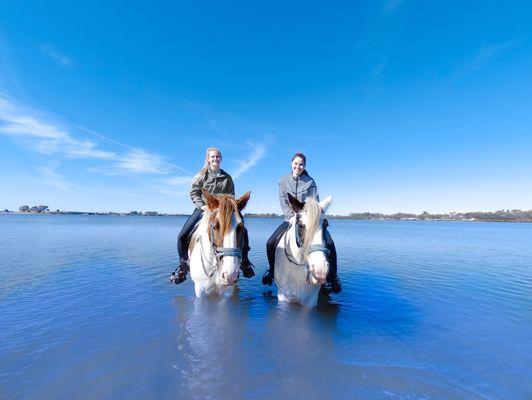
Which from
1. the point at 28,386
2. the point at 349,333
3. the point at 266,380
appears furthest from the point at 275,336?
the point at 28,386

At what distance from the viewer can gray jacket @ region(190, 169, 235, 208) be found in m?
6.22

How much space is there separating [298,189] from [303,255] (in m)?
1.95

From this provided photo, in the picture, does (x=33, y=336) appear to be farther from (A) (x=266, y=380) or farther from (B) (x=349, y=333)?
(B) (x=349, y=333)

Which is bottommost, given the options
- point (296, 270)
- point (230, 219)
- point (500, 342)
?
point (500, 342)

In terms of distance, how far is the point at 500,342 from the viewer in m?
4.92

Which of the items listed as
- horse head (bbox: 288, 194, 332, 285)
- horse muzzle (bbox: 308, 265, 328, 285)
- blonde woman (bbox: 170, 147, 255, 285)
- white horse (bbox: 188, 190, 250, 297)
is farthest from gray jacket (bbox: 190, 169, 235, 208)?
horse muzzle (bbox: 308, 265, 328, 285)

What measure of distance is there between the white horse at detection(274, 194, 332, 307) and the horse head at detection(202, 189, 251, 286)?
118cm

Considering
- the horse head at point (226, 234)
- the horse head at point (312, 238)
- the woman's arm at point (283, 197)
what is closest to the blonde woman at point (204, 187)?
the woman's arm at point (283, 197)

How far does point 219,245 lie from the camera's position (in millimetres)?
4223

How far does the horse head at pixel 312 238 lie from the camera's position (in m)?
3.99

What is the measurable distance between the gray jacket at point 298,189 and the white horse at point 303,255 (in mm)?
941

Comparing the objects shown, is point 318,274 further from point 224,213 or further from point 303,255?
point 224,213

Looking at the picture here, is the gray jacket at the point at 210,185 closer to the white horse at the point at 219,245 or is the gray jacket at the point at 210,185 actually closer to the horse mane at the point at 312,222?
the white horse at the point at 219,245

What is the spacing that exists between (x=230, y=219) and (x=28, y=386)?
3.70 meters
